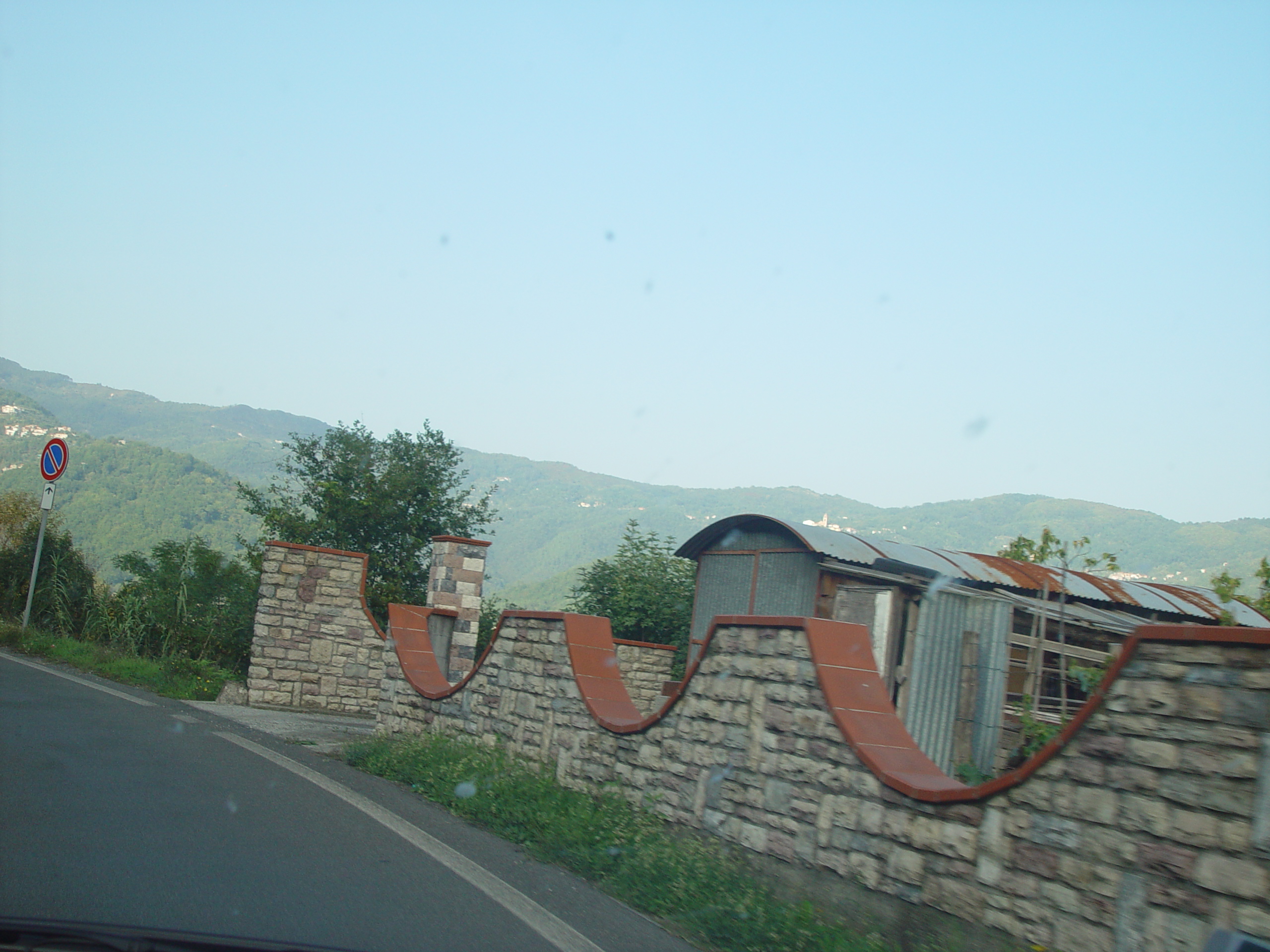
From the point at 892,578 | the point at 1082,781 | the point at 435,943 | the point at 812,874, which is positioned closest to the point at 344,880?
the point at 435,943

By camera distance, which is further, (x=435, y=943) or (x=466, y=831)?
(x=466, y=831)

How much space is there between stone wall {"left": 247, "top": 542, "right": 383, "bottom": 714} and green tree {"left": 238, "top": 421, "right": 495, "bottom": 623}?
6139mm

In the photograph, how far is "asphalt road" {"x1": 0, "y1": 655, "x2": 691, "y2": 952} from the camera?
3963 mm

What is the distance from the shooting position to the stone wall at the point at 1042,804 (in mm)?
3221

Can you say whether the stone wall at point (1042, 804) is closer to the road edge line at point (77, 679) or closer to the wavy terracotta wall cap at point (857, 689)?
the wavy terracotta wall cap at point (857, 689)

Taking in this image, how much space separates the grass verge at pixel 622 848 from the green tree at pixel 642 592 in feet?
37.8

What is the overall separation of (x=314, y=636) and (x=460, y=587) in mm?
2508

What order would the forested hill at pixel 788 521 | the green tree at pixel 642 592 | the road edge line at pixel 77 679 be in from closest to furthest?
the road edge line at pixel 77 679, the green tree at pixel 642 592, the forested hill at pixel 788 521

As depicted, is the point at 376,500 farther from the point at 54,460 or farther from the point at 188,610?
the point at 54,460

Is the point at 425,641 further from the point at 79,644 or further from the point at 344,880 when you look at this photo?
the point at 79,644

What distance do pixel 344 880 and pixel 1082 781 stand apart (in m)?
3.46

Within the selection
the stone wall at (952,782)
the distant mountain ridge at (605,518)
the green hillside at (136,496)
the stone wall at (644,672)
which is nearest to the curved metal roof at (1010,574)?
the distant mountain ridge at (605,518)

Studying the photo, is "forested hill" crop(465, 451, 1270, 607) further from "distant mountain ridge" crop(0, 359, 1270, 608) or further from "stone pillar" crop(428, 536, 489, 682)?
"stone pillar" crop(428, 536, 489, 682)

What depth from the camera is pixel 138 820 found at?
544 cm
